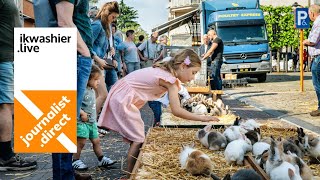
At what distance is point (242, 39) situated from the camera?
83.5 ft

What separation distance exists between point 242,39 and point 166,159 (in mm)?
20918

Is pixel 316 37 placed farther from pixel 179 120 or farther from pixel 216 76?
pixel 216 76

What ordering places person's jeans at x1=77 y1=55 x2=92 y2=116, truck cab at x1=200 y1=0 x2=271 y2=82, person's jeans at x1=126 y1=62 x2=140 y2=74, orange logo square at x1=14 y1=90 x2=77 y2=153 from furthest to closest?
truck cab at x1=200 y1=0 x2=271 y2=82
person's jeans at x1=126 y1=62 x2=140 y2=74
person's jeans at x1=77 y1=55 x2=92 y2=116
orange logo square at x1=14 y1=90 x2=77 y2=153

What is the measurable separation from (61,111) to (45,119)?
0.12 metres

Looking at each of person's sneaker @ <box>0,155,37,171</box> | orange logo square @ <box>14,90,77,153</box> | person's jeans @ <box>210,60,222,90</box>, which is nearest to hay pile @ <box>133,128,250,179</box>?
orange logo square @ <box>14,90,77,153</box>

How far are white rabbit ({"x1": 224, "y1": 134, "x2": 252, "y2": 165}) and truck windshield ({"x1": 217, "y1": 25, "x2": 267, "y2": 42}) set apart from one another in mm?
20249

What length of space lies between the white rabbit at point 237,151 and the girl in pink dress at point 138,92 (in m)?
0.61

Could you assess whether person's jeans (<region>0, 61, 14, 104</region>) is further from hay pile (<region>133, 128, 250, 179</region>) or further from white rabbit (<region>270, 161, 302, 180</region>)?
white rabbit (<region>270, 161, 302, 180</region>)

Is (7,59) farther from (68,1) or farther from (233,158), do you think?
(233,158)

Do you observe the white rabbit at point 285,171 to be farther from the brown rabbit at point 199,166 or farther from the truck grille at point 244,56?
the truck grille at point 244,56

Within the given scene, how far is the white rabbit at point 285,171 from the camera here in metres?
3.85

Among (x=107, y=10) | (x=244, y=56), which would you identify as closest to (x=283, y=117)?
(x=107, y=10)

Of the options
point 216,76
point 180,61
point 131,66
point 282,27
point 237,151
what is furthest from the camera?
point 282,27

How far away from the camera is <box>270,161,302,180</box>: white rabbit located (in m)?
3.85
